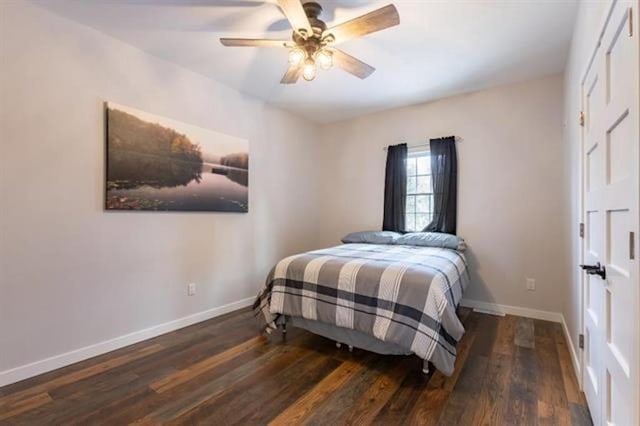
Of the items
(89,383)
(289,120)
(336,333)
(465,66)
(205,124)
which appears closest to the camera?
(89,383)

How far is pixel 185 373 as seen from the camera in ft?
7.13

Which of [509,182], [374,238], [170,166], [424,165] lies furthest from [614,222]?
[170,166]

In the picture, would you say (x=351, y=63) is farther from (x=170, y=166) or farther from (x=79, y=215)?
(x=79, y=215)

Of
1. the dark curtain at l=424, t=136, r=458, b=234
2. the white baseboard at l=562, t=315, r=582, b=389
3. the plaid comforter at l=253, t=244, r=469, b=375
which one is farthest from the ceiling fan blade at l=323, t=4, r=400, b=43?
the white baseboard at l=562, t=315, r=582, b=389

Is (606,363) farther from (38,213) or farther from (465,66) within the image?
(38,213)

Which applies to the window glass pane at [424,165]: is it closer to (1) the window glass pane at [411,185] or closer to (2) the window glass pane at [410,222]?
(1) the window glass pane at [411,185]

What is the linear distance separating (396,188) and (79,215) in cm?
347

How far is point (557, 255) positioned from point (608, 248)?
2.20 meters

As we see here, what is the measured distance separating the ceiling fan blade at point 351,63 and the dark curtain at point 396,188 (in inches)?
71.4

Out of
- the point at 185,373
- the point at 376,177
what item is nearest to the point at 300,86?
the point at 376,177

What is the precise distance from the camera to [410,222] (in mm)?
4133

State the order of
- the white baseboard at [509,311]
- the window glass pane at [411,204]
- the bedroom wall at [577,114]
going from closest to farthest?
the bedroom wall at [577,114]
the white baseboard at [509,311]
the window glass pane at [411,204]

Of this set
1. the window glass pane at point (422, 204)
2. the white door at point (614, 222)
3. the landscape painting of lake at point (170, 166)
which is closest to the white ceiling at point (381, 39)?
the landscape painting of lake at point (170, 166)

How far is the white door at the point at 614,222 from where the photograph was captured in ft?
3.30
